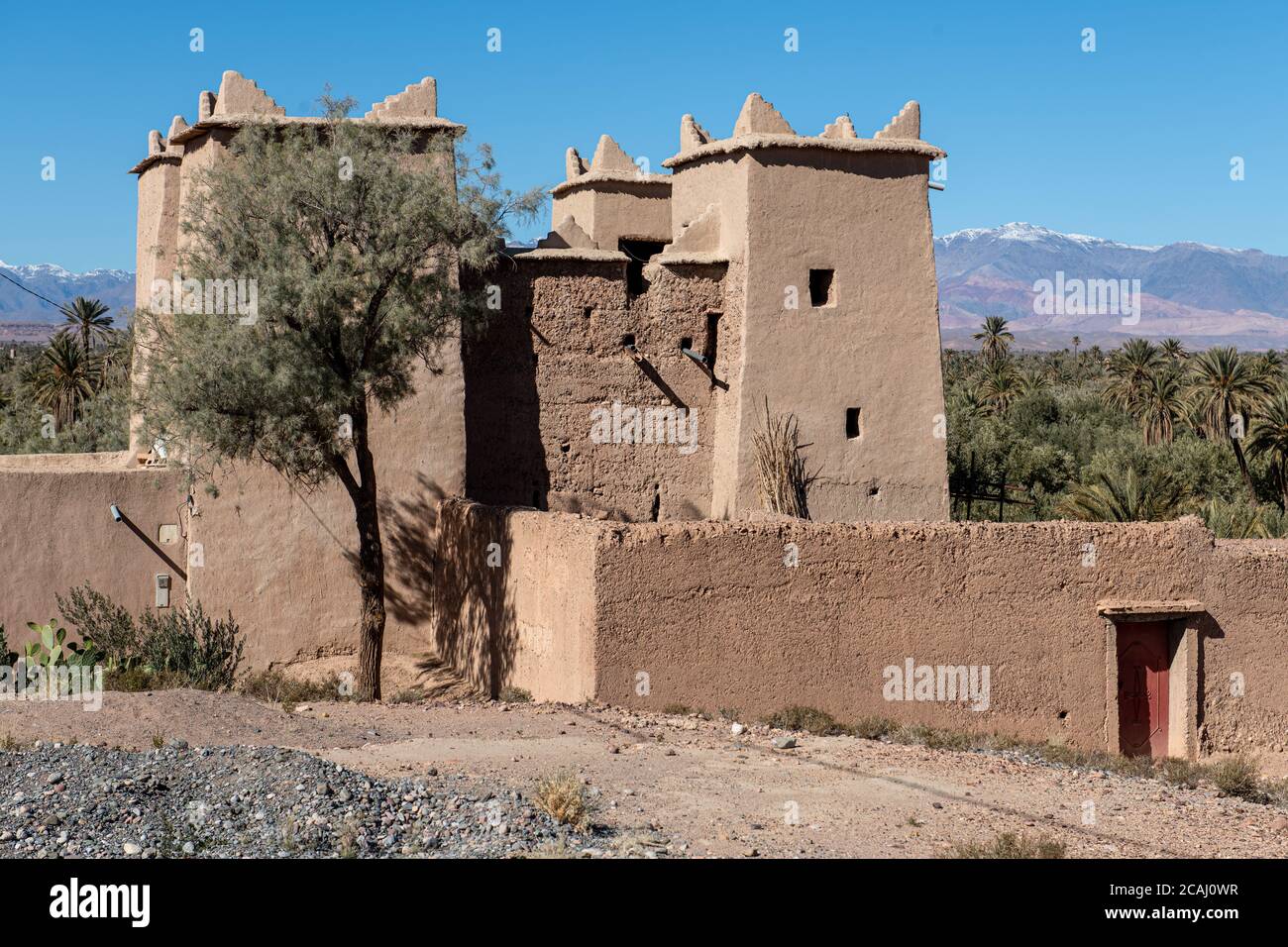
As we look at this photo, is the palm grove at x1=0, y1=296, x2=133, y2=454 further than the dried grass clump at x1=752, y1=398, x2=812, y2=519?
Yes

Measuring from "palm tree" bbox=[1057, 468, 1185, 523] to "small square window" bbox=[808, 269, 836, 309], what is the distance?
5633mm

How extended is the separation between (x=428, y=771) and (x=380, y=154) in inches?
291

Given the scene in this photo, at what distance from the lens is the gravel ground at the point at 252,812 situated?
7.95 m

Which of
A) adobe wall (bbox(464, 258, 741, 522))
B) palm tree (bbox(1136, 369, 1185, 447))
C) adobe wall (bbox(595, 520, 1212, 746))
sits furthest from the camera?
palm tree (bbox(1136, 369, 1185, 447))

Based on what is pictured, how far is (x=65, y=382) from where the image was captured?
116ft

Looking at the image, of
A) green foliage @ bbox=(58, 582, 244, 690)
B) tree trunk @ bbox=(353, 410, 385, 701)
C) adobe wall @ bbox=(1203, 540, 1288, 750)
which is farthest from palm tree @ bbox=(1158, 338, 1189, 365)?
green foliage @ bbox=(58, 582, 244, 690)

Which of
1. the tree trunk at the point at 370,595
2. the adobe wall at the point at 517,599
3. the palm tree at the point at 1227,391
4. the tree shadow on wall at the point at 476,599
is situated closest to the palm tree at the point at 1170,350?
the palm tree at the point at 1227,391

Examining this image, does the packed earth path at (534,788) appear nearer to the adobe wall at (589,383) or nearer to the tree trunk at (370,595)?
the tree trunk at (370,595)

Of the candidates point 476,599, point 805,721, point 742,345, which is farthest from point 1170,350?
point 805,721

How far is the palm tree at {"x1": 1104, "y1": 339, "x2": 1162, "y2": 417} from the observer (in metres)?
43.7

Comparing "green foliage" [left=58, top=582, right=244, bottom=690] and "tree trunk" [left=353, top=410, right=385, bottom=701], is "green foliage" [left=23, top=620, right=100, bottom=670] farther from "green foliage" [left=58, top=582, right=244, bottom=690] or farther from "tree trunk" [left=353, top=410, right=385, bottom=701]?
"tree trunk" [left=353, top=410, right=385, bottom=701]

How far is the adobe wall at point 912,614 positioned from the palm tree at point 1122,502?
615 cm

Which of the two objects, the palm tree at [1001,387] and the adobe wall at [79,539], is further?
the palm tree at [1001,387]
